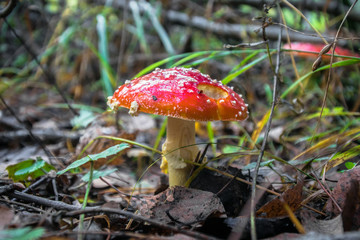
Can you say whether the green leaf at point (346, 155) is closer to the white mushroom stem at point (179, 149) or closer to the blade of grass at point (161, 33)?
the white mushroom stem at point (179, 149)

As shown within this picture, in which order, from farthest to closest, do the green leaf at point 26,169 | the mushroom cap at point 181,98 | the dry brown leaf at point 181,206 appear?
the green leaf at point 26,169 < the mushroom cap at point 181,98 < the dry brown leaf at point 181,206

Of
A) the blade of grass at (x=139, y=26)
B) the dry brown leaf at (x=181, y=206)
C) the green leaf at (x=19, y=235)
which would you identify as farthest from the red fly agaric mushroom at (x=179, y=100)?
the blade of grass at (x=139, y=26)

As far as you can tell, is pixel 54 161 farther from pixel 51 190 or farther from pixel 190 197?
pixel 190 197

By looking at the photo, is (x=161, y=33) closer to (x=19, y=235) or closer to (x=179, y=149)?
(x=179, y=149)

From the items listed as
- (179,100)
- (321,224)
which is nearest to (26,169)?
(179,100)

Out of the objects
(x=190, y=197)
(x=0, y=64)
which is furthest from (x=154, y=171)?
(x=0, y=64)

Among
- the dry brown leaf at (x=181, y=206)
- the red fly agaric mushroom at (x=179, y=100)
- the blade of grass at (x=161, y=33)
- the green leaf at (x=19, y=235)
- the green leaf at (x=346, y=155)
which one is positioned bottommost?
the dry brown leaf at (x=181, y=206)
